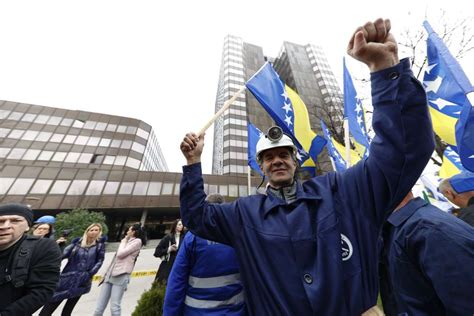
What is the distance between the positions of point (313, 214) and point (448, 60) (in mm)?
4143

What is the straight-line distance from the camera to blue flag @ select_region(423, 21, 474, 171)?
2793 mm

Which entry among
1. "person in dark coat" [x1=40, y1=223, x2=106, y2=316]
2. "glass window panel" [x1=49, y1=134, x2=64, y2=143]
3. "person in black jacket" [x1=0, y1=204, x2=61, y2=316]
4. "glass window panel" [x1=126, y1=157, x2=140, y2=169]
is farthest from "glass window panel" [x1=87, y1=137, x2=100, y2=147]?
"person in black jacket" [x1=0, y1=204, x2=61, y2=316]

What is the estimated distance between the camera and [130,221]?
2575cm

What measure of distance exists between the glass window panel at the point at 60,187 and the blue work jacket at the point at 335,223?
89.3 feet

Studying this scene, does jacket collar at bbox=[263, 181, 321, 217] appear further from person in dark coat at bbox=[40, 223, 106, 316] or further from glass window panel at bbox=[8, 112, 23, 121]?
glass window panel at bbox=[8, 112, 23, 121]

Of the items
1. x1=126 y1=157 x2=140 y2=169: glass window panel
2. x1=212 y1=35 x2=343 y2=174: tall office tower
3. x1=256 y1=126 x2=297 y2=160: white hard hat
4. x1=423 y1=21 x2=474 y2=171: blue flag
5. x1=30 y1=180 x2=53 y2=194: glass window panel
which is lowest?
x1=256 y1=126 x2=297 y2=160: white hard hat

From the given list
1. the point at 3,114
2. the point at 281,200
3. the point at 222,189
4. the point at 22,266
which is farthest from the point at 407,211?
the point at 3,114

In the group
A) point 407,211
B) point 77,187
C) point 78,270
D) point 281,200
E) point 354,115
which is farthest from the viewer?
point 77,187

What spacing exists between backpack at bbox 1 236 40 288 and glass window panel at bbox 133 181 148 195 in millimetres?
23242

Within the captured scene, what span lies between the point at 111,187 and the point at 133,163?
674cm

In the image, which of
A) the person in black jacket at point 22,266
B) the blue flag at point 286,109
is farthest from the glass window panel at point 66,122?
the person in black jacket at point 22,266

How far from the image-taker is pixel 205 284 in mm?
2059

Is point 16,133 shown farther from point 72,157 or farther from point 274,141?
point 274,141

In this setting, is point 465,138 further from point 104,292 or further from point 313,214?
point 104,292
